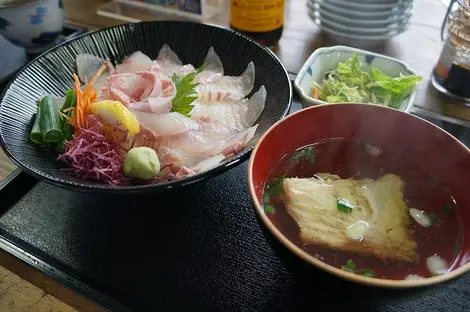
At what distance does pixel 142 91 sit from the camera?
1202mm

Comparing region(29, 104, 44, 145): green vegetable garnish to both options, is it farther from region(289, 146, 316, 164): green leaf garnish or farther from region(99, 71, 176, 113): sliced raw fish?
region(289, 146, 316, 164): green leaf garnish

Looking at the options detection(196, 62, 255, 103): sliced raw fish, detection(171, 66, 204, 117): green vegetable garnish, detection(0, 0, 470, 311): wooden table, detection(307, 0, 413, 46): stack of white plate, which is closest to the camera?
detection(0, 0, 470, 311): wooden table

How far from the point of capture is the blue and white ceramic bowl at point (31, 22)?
141cm

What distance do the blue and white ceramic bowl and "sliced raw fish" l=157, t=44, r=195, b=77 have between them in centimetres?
39

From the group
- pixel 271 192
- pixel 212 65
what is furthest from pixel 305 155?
pixel 212 65

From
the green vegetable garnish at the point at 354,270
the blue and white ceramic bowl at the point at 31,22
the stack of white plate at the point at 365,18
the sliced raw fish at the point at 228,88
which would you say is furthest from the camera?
the stack of white plate at the point at 365,18

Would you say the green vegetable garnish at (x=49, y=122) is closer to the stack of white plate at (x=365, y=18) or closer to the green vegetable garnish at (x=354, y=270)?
the green vegetable garnish at (x=354, y=270)

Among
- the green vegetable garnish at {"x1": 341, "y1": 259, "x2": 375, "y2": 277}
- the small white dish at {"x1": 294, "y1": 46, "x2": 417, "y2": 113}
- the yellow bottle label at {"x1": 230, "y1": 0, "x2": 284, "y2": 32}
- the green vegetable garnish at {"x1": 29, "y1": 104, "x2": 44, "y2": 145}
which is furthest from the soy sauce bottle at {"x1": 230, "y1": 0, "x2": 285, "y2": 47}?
the green vegetable garnish at {"x1": 341, "y1": 259, "x2": 375, "y2": 277}

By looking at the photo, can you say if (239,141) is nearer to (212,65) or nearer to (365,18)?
(212,65)

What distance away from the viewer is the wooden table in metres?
0.95

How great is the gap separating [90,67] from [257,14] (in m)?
0.54

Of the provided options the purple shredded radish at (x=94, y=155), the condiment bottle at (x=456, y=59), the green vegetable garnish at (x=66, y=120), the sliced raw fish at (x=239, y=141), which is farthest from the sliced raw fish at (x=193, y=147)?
the condiment bottle at (x=456, y=59)

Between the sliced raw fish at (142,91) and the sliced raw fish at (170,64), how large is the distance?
0.11 meters

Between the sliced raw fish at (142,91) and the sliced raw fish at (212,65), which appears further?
the sliced raw fish at (212,65)
